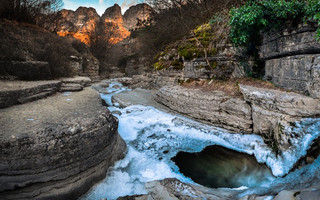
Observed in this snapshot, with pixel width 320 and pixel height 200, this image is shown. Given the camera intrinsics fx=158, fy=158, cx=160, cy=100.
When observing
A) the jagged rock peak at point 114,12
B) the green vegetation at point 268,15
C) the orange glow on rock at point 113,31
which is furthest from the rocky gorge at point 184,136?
the jagged rock peak at point 114,12

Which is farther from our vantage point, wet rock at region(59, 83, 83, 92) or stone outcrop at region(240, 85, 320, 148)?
wet rock at region(59, 83, 83, 92)

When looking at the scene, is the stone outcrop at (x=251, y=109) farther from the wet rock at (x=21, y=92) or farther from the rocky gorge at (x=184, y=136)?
the wet rock at (x=21, y=92)

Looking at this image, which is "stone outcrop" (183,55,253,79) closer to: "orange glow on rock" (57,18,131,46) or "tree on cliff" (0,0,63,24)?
"tree on cliff" (0,0,63,24)

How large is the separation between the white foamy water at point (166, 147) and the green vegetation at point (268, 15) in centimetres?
236

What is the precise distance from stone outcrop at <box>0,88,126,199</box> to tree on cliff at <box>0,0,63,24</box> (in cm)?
708

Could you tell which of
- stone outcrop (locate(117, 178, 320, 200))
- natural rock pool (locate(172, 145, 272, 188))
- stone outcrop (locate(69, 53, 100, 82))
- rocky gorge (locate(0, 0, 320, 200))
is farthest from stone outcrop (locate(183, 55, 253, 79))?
stone outcrop (locate(69, 53, 100, 82))

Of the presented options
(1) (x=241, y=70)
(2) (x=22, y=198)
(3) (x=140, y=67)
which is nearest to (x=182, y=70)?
(1) (x=241, y=70)

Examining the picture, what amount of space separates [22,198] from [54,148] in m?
0.71

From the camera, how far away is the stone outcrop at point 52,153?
2.12 meters

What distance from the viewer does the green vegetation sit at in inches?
133

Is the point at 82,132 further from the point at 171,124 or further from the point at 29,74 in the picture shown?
the point at 29,74

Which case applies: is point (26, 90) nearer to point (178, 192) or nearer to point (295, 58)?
point (178, 192)

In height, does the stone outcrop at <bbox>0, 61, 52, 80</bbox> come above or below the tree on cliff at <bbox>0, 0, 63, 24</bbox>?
below

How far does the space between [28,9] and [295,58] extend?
11.7 meters
